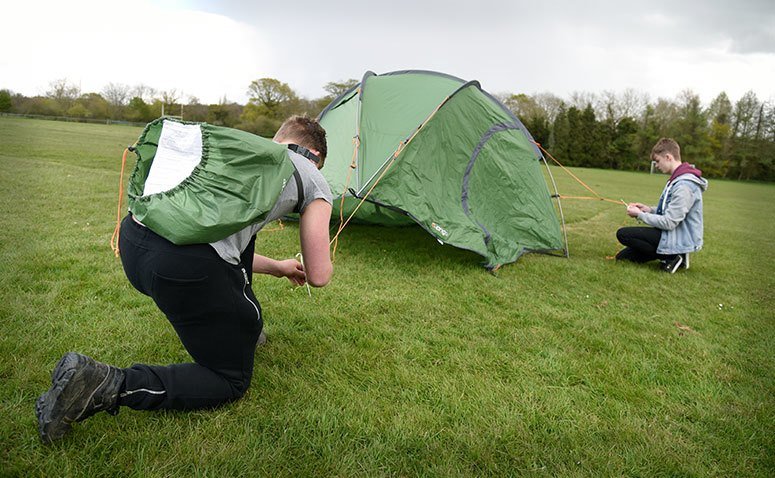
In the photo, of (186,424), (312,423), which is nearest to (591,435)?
(312,423)

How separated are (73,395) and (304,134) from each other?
4.61 ft

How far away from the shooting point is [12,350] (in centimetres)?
254

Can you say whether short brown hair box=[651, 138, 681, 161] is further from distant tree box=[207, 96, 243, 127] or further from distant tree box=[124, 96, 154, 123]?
distant tree box=[124, 96, 154, 123]

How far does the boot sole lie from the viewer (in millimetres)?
1786

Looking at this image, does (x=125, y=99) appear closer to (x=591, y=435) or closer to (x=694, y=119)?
(x=591, y=435)

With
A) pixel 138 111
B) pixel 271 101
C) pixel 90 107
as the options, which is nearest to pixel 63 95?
pixel 90 107

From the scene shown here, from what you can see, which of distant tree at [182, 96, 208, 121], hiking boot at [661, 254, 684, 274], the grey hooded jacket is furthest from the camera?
distant tree at [182, 96, 208, 121]

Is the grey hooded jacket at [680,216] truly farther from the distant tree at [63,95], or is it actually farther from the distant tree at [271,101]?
the distant tree at [271,101]

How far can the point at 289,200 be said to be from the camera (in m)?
2.07

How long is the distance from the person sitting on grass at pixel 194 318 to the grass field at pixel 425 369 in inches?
6.0

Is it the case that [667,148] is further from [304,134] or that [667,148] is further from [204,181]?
[204,181]

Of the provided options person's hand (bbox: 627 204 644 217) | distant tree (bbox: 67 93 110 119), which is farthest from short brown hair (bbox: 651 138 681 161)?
distant tree (bbox: 67 93 110 119)

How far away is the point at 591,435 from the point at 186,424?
1.81m

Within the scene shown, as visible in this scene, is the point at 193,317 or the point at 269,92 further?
the point at 269,92
